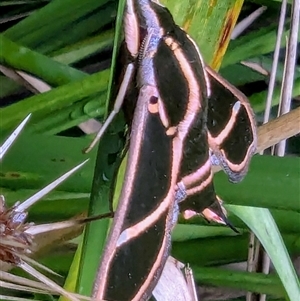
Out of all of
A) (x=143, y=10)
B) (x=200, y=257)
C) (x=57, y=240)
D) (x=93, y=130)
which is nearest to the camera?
(x=143, y=10)

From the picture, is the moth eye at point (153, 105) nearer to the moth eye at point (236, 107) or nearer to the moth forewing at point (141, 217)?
the moth forewing at point (141, 217)

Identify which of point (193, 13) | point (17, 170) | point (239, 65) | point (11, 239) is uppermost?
point (239, 65)

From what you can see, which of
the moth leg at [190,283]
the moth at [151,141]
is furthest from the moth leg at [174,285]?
the moth at [151,141]

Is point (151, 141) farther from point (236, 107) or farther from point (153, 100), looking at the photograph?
point (236, 107)

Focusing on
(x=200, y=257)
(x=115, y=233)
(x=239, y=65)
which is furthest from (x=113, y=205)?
(x=239, y=65)

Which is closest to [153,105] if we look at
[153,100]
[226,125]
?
[153,100]

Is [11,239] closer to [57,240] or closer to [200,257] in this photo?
[57,240]

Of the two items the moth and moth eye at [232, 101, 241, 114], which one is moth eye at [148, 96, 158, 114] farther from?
moth eye at [232, 101, 241, 114]
